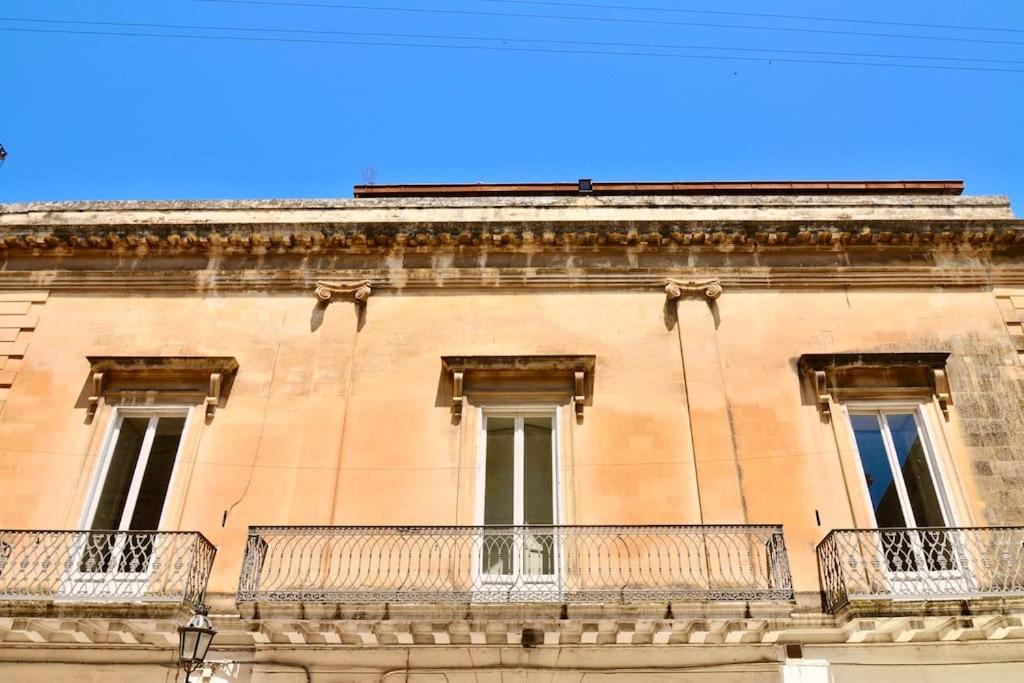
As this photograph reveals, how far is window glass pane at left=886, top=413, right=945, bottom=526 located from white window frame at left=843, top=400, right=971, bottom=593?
0.05m

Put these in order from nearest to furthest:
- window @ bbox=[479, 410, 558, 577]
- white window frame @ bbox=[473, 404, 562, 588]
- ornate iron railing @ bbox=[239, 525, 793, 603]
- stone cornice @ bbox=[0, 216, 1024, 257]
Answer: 1. ornate iron railing @ bbox=[239, 525, 793, 603]
2. white window frame @ bbox=[473, 404, 562, 588]
3. window @ bbox=[479, 410, 558, 577]
4. stone cornice @ bbox=[0, 216, 1024, 257]

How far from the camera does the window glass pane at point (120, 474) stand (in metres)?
8.87

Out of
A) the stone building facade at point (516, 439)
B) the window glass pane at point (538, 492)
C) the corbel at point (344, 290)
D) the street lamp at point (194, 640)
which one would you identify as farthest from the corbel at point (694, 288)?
the street lamp at point (194, 640)

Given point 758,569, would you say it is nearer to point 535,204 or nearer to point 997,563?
point 997,563

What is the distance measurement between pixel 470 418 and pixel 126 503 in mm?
4113

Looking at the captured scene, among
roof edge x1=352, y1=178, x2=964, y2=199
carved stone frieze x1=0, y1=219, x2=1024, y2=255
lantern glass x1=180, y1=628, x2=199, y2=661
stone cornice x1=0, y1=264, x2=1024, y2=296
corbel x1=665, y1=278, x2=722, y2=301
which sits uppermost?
roof edge x1=352, y1=178, x2=964, y2=199

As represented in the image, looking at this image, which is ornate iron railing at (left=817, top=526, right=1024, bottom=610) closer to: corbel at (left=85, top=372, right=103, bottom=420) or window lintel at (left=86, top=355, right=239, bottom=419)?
window lintel at (left=86, top=355, right=239, bottom=419)

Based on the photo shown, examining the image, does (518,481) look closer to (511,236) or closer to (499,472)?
(499,472)

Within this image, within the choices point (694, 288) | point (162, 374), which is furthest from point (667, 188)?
point (162, 374)

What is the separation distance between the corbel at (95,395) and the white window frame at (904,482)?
9.12 metres

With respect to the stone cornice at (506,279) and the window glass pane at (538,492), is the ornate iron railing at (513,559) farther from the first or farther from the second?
the stone cornice at (506,279)

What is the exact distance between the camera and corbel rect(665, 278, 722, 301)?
10.0 m

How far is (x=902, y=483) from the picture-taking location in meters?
8.73

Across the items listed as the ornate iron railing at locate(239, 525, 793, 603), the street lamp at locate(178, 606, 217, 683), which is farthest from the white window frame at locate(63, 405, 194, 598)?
the street lamp at locate(178, 606, 217, 683)
